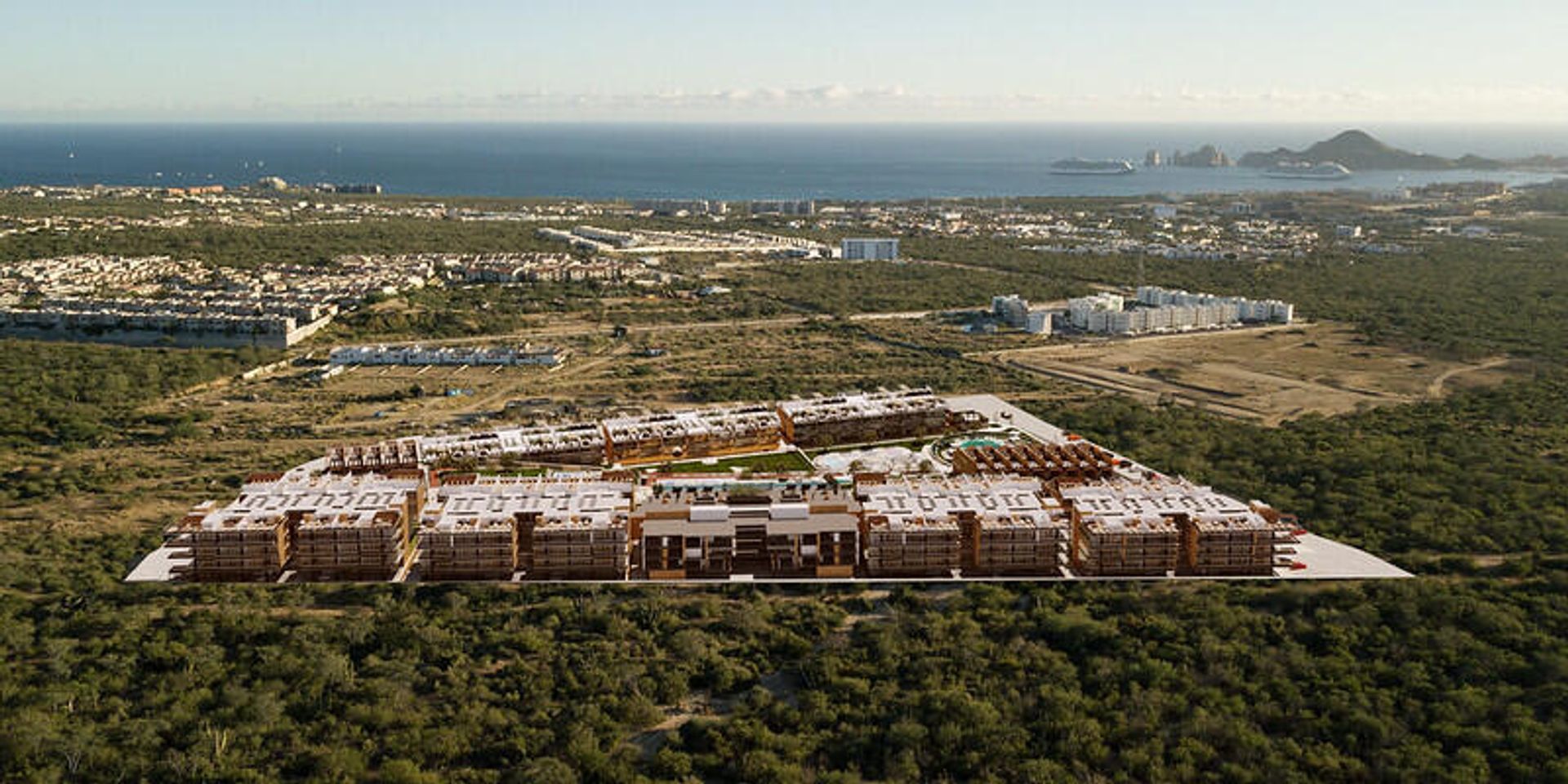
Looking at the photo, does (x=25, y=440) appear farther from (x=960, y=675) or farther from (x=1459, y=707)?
(x=1459, y=707)

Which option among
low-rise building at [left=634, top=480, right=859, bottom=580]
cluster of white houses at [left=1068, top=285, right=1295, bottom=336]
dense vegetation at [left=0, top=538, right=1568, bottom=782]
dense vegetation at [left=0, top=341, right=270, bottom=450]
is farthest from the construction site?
cluster of white houses at [left=1068, top=285, right=1295, bottom=336]

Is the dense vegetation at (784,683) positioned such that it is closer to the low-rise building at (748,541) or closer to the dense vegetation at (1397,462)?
the low-rise building at (748,541)

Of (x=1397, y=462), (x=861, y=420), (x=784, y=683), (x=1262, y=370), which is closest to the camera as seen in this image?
(x=784, y=683)

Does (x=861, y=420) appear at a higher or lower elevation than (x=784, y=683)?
higher

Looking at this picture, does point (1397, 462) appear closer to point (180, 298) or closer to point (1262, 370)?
point (1262, 370)

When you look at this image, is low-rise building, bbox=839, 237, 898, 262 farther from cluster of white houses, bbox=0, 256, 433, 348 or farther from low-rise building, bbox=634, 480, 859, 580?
low-rise building, bbox=634, 480, 859, 580

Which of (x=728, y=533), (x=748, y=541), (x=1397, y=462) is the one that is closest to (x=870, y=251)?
(x=1397, y=462)
